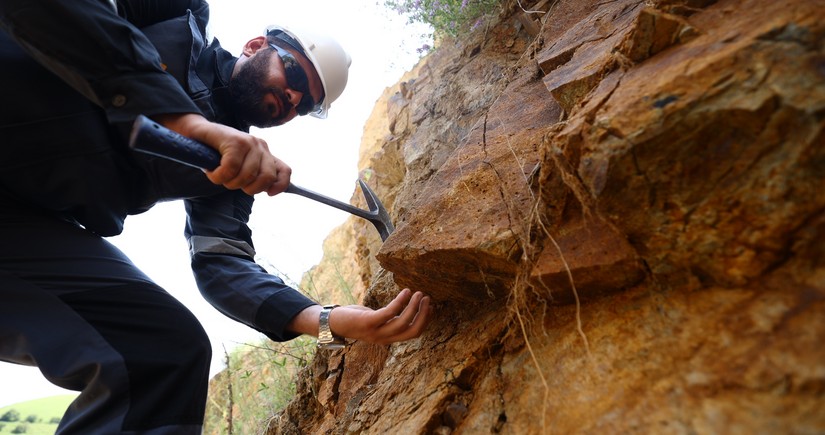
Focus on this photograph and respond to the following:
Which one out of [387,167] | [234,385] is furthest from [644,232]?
[234,385]

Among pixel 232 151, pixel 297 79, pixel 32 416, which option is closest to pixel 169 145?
pixel 232 151

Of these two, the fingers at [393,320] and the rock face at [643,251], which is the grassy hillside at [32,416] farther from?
the rock face at [643,251]

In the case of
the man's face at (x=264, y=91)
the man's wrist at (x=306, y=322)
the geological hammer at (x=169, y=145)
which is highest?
the man's face at (x=264, y=91)

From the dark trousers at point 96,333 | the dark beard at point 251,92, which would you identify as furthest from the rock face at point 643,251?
the dark beard at point 251,92

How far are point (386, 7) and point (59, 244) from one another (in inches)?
137

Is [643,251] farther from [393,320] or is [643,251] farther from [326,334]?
[326,334]

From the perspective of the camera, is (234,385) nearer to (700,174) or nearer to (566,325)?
(566,325)

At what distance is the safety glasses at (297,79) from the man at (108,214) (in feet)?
A: 2.45

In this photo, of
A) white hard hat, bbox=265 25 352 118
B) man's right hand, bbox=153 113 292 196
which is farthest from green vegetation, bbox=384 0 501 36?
man's right hand, bbox=153 113 292 196

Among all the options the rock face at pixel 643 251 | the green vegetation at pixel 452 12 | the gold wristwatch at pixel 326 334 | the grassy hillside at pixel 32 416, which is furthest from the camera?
the grassy hillside at pixel 32 416

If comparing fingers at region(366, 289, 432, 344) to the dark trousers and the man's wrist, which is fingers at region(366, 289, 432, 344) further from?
the dark trousers

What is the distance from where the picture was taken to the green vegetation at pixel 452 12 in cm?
334

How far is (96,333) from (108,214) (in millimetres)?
537

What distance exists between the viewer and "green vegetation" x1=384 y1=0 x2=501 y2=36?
11.0 ft
